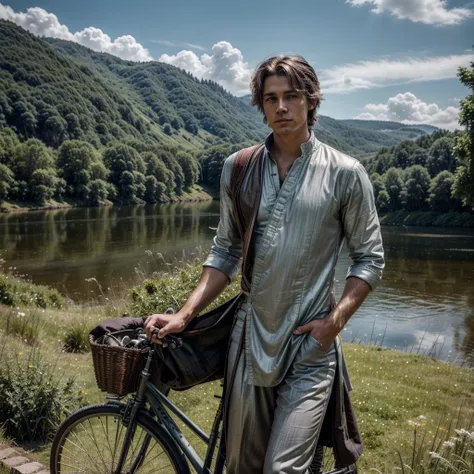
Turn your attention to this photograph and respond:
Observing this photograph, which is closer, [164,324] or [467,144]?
[164,324]

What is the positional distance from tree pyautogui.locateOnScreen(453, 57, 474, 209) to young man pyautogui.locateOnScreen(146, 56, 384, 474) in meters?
31.6

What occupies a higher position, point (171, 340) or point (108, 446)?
point (171, 340)

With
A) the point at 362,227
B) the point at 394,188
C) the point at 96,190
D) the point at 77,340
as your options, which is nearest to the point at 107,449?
the point at 362,227

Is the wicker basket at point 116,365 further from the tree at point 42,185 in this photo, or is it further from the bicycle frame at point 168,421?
the tree at point 42,185

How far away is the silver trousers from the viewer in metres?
2.16

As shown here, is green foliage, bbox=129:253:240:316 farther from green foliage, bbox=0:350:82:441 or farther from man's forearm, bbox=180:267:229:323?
man's forearm, bbox=180:267:229:323

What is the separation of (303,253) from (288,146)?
55 centimetres

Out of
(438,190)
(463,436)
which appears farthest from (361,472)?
(438,190)

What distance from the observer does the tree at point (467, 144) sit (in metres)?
30.9

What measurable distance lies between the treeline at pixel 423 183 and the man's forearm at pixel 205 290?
72.4 metres

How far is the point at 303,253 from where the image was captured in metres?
2.29

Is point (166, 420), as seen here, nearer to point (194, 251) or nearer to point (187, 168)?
point (194, 251)

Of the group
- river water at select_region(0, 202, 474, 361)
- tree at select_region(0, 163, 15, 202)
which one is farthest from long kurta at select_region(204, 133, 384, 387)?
tree at select_region(0, 163, 15, 202)

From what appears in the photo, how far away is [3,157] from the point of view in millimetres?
76688
